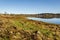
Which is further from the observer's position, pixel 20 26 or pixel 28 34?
pixel 20 26

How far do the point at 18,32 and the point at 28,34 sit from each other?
73cm

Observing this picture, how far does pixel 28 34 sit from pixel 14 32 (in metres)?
1.02

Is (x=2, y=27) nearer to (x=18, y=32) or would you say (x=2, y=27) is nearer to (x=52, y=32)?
(x=18, y=32)

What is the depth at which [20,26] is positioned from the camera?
16.0m

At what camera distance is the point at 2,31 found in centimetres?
1460

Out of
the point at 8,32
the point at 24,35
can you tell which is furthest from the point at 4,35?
the point at 24,35

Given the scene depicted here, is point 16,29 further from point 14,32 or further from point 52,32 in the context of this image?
point 52,32

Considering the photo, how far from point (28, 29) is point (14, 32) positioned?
1.46 metres

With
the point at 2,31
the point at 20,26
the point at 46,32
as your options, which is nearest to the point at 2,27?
the point at 2,31

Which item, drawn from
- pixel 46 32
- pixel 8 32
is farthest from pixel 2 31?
pixel 46 32

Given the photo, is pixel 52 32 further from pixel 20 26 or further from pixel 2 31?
pixel 2 31

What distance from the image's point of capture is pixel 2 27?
15117mm

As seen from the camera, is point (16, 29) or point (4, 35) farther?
point (16, 29)

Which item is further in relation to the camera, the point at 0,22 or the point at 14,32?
the point at 0,22
